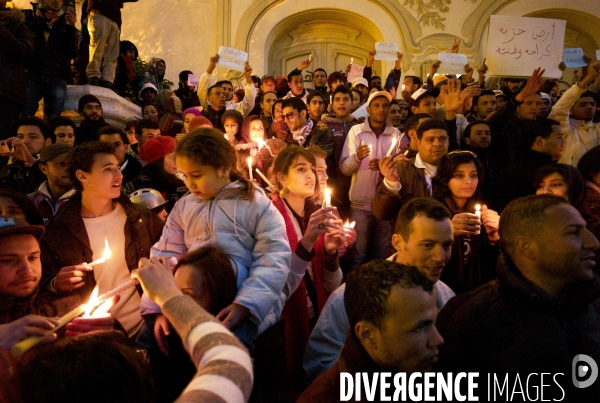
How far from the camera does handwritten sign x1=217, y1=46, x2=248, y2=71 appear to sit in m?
6.44

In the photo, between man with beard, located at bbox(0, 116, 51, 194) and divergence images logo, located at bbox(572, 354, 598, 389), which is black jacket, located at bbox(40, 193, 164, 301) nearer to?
man with beard, located at bbox(0, 116, 51, 194)

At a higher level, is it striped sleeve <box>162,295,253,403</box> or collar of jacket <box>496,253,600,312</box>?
striped sleeve <box>162,295,253,403</box>

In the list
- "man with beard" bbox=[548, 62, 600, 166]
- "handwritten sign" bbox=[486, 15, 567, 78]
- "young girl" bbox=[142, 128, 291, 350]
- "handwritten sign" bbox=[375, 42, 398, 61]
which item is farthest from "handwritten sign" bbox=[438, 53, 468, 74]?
"young girl" bbox=[142, 128, 291, 350]

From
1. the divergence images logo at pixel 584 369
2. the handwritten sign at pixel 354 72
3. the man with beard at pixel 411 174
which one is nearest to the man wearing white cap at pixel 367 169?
the man with beard at pixel 411 174

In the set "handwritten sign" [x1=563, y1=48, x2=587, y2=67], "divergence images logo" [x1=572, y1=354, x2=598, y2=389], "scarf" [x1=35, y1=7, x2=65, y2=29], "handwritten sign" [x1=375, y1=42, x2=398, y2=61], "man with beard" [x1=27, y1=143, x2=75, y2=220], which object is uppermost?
"handwritten sign" [x1=375, y1=42, x2=398, y2=61]

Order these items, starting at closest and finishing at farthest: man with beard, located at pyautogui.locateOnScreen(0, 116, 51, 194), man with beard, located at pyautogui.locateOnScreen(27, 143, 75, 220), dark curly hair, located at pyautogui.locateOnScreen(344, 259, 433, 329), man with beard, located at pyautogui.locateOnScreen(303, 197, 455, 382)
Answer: dark curly hair, located at pyautogui.locateOnScreen(344, 259, 433, 329)
man with beard, located at pyautogui.locateOnScreen(303, 197, 455, 382)
man with beard, located at pyautogui.locateOnScreen(27, 143, 75, 220)
man with beard, located at pyautogui.locateOnScreen(0, 116, 51, 194)

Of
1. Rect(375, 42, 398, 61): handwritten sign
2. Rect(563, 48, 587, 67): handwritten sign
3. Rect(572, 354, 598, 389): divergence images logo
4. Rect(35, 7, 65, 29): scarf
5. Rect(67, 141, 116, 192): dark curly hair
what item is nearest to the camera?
Rect(572, 354, 598, 389): divergence images logo

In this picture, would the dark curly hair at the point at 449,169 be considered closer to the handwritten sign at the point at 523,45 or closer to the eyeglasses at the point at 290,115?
the eyeglasses at the point at 290,115

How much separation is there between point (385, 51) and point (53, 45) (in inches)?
190

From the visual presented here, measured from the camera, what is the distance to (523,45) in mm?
6059

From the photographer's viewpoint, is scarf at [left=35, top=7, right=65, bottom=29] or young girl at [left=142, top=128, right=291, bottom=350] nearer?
young girl at [left=142, top=128, right=291, bottom=350]

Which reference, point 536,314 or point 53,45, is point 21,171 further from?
point 536,314

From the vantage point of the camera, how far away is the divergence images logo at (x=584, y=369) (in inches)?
61.6

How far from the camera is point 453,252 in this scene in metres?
2.69
